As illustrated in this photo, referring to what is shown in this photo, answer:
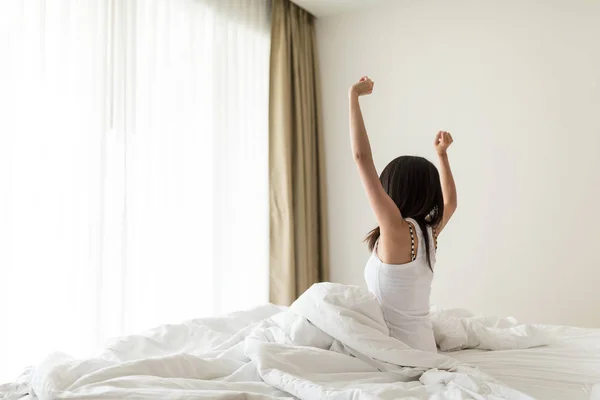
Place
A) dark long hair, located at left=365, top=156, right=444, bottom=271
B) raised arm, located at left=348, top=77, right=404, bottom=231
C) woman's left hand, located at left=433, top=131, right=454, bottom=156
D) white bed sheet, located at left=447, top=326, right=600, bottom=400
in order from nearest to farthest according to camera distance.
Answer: white bed sheet, located at left=447, top=326, right=600, bottom=400, raised arm, located at left=348, top=77, right=404, bottom=231, dark long hair, located at left=365, top=156, right=444, bottom=271, woman's left hand, located at left=433, top=131, right=454, bottom=156

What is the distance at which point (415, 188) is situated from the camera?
160 cm

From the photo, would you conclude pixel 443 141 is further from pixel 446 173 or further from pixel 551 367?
pixel 551 367

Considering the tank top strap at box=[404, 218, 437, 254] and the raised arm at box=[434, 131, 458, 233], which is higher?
the raised arm at box=[434, 131, 458, 233]

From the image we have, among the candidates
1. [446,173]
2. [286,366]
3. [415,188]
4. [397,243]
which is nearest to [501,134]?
[446,173]

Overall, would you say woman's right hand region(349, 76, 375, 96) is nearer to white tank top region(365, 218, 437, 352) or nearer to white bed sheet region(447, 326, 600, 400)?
white tank top region(365, 218, 437, 352)

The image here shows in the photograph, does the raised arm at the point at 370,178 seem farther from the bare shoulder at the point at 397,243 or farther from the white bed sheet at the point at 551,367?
the white bed sheet at the point at 551,367

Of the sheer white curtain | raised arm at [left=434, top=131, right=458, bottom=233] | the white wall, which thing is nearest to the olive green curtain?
the sheer white curtain

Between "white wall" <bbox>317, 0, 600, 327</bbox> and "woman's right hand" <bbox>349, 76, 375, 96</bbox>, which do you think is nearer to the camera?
"woman's right hand" <bbox>349, 76, 375, 96</bbox>

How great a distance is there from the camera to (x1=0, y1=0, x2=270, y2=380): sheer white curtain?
2.16 meters

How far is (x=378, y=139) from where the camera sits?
3756mm

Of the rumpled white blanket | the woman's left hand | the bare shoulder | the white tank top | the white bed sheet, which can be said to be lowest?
the white bed sheet

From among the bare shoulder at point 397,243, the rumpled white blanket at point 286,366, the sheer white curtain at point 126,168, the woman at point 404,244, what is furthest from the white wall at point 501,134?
the rumpled white blanket at point 286,366

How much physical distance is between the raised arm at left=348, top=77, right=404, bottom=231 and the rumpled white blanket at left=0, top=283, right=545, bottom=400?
0.71 feet

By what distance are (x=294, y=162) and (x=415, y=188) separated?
219 cm
